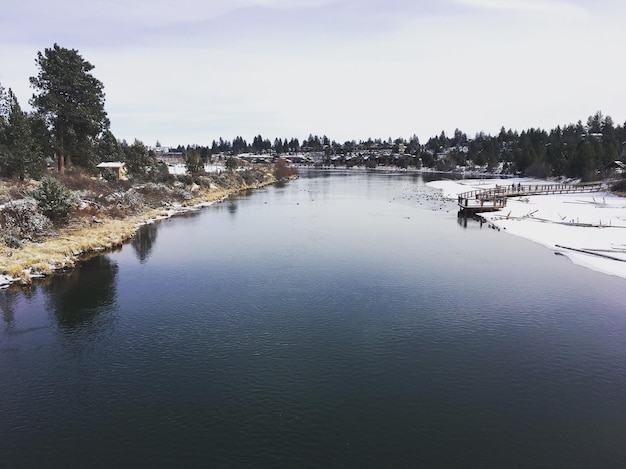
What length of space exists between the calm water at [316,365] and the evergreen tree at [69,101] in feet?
97.9

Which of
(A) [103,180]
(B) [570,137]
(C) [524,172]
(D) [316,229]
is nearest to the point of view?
(D) [316,229]

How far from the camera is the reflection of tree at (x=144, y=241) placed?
37156 millimetres

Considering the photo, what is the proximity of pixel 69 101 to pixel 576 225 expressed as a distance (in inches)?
2507

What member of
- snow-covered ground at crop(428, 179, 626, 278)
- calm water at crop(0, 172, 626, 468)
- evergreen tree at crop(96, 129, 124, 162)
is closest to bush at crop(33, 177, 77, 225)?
calm water at crop(0, 172, 626, 468)

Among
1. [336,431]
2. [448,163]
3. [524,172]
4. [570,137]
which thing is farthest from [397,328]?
[448,163]

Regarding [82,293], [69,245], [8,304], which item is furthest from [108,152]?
[8,304]

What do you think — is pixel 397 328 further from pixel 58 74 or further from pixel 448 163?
pixel 448 163

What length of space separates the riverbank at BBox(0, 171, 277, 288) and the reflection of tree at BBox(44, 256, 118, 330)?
142 centimetres

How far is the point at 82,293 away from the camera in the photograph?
27.0 meters

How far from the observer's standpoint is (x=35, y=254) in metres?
31.9

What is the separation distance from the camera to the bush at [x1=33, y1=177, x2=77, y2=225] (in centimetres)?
3759

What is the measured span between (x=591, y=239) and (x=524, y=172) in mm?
98577

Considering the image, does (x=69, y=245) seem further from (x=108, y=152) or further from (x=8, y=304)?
(x=108, y=152)

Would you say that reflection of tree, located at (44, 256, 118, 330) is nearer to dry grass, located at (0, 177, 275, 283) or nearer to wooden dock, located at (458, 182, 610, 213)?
dry grass, located at (0, 177, 275, 283)
